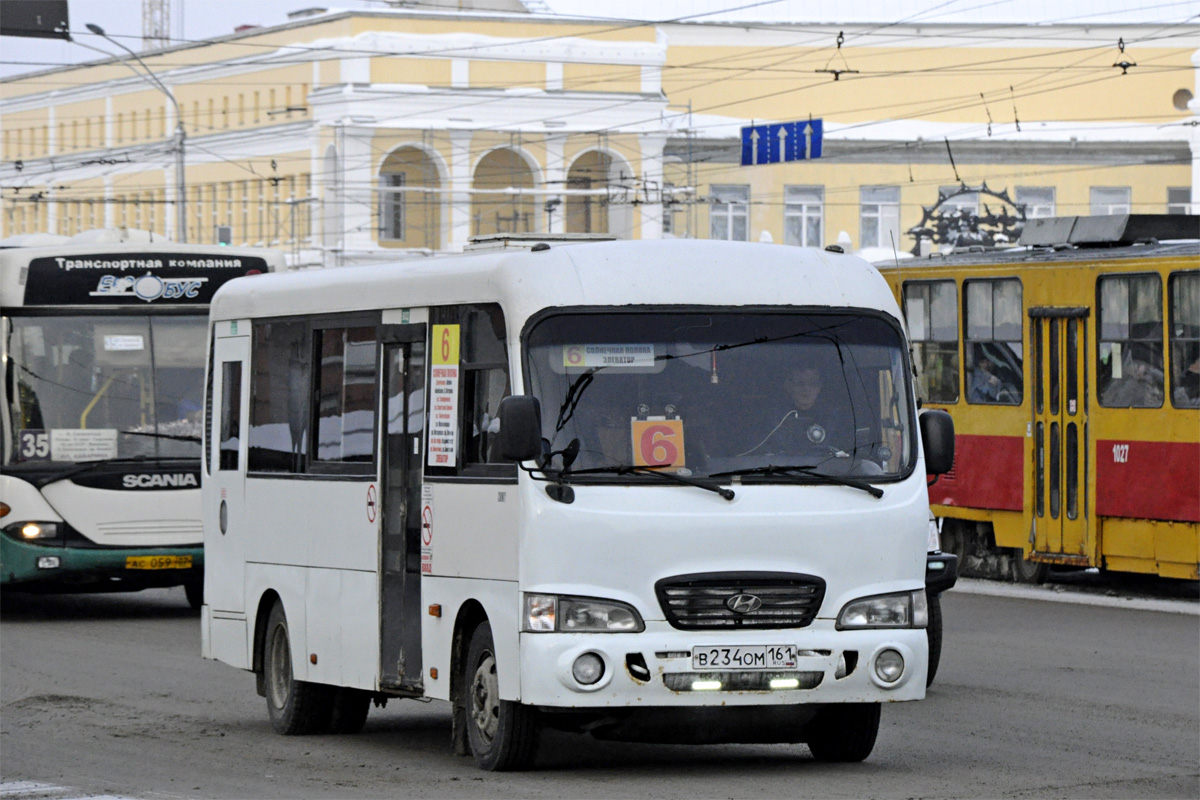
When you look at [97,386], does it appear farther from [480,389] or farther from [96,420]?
[480,389]

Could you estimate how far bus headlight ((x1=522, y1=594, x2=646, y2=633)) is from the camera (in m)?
10.6

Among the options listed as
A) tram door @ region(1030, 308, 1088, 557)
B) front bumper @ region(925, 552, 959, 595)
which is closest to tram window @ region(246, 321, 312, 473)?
front bumper @ region(925, 552, 959, 595)

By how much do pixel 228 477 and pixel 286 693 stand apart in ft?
4.59

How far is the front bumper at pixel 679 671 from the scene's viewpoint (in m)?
10.5

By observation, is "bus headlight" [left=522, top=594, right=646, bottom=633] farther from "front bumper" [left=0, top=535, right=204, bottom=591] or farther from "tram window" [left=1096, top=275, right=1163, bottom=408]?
"tram window" [left=1096, top=275, right=1163, bottom=408]

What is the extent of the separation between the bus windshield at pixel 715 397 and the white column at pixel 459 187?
217 feet

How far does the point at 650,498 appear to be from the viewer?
10.7m

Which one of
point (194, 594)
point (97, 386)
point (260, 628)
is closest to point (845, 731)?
point (260, 628)

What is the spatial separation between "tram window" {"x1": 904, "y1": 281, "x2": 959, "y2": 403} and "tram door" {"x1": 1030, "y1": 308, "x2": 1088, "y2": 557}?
1360mm

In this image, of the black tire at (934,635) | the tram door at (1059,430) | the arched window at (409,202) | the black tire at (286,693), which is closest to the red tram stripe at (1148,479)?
the tram door at (1059,430)

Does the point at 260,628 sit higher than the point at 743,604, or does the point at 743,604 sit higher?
the point at 743,604

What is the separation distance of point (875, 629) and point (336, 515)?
3.06 meters

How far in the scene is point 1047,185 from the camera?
3199 inches

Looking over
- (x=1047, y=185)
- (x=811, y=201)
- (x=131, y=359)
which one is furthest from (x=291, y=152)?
(x=131, y=359)
